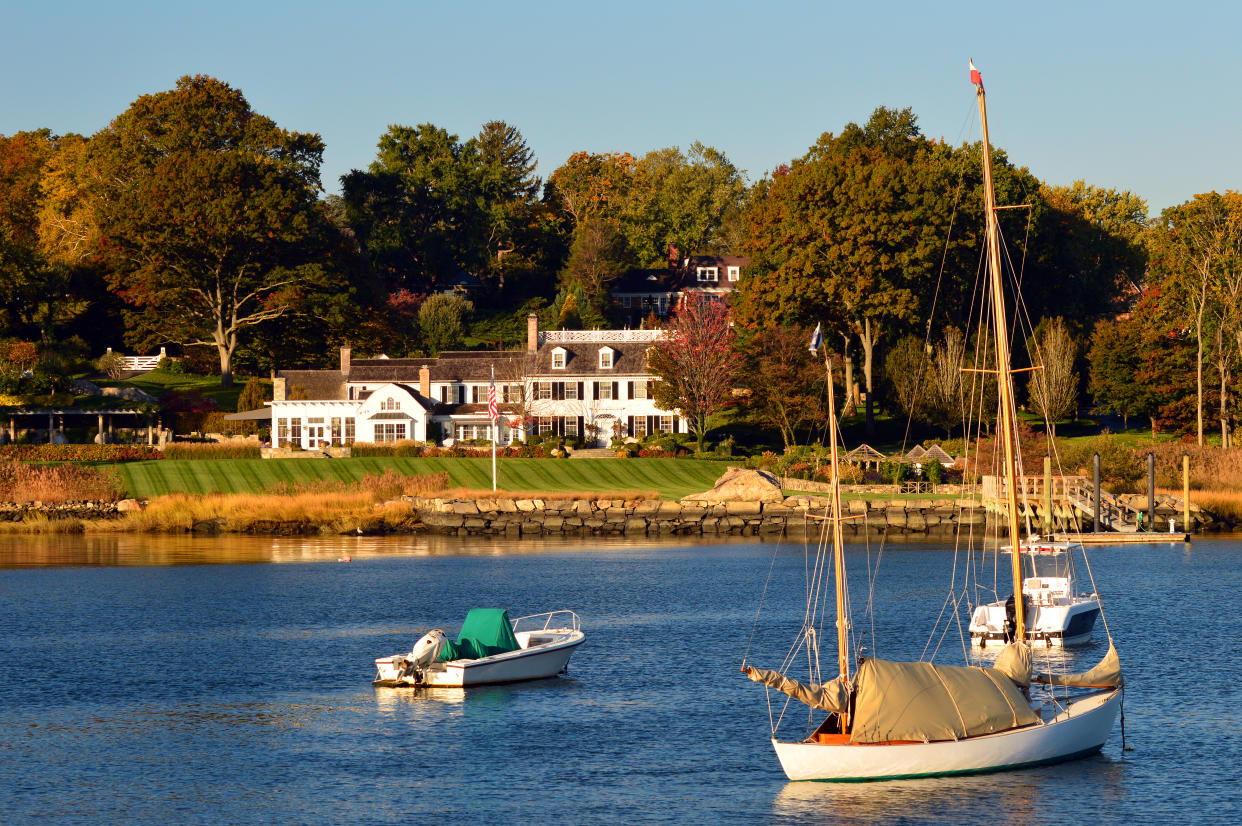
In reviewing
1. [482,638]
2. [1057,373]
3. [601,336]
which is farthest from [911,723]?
[601,336]

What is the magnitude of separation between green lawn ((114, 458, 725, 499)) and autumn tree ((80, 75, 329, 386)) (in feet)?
88.5

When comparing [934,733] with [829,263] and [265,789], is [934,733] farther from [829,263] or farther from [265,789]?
[829,263]

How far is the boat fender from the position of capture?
37281mm

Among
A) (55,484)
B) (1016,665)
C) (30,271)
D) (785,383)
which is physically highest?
(30,271)

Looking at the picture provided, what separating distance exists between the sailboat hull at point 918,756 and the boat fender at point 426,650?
492 inches

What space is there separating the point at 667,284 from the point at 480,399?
5230 centimetres

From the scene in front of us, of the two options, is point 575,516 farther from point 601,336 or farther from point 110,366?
point 110,366

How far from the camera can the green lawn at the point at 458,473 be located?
84.8 m

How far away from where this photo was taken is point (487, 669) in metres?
37.7

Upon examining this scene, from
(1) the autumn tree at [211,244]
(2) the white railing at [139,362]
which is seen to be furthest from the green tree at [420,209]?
(2) the white railing at [139,362]

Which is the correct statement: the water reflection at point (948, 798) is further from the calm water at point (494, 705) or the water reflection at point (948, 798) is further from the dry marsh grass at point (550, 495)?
the dry marsh grass at point (550, 495)

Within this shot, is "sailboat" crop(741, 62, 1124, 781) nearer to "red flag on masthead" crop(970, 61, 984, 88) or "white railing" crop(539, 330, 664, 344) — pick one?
"red flag on masthead" crop(970, 61, 984, 88)

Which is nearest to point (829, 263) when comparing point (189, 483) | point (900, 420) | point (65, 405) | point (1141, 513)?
point (900, 420)

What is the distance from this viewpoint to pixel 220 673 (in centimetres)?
3959
